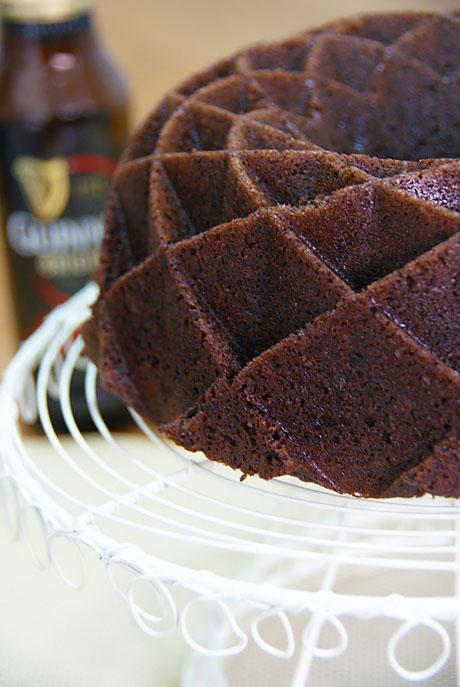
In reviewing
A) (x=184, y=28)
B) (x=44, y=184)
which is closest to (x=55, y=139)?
(x=44, y=184)

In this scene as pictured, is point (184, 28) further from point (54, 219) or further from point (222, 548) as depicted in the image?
point (222, 548)

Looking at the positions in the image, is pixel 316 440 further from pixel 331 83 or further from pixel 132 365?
pixel 331 83

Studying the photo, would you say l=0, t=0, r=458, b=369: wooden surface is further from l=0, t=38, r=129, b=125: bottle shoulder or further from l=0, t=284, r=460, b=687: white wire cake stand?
l=0, t=284, r=460, b=687: white wire cake stand

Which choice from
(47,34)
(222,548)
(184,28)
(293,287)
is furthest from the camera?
(184,28)

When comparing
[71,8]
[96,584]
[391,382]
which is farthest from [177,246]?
[71,8]

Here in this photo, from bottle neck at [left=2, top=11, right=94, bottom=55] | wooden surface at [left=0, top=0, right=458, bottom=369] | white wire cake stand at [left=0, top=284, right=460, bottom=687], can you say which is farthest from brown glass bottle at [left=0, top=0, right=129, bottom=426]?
wooden surface at [left=0, top=0, right=458, bottom=369]

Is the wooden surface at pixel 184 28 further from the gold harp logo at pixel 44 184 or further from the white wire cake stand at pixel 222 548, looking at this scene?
the white wire cake stand at pixel 222 548
